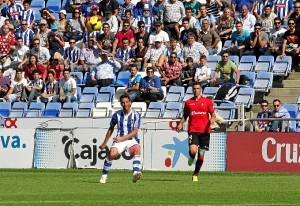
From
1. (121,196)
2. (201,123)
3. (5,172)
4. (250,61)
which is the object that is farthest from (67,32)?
(121,196)

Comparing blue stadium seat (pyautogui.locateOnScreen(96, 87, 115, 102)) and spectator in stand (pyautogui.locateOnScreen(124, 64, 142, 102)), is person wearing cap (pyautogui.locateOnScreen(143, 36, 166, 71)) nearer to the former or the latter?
spectator in stand (pyautogui.locateOnScreen(124, 64, 142, 102))

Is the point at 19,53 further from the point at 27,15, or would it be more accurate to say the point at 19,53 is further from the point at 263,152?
the point at 263,152

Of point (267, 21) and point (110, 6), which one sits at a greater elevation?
point (110, 6)

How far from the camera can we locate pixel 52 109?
31.8 meters

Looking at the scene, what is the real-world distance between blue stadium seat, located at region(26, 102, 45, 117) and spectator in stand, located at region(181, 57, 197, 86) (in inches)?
167

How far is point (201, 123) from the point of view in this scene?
22406 millimetres

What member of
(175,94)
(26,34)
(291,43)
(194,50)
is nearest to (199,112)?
(175,94)

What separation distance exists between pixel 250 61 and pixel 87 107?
490 cm

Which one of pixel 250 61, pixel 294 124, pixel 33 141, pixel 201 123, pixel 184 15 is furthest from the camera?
pixel 184 15

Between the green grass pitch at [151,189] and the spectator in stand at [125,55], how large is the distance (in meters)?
7.59

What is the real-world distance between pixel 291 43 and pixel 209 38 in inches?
107

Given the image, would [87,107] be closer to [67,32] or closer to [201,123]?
[67,32]

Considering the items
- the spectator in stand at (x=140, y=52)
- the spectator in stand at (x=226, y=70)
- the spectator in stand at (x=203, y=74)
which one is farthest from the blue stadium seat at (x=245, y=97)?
the spectator in stand at (x=140, y=52)

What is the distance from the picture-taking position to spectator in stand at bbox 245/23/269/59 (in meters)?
31.1
